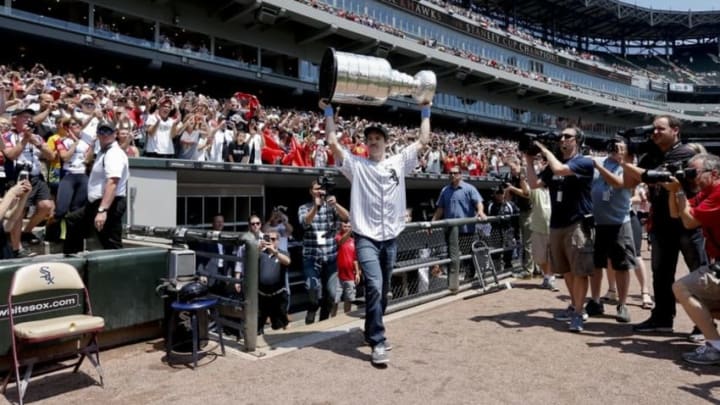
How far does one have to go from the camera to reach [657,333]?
5.18 m

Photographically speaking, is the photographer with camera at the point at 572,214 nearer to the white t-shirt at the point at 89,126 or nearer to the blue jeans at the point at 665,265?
the blue jeans at the point at 665,265

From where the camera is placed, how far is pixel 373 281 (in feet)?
14.7

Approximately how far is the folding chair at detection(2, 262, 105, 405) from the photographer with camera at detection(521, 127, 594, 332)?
14.1ft

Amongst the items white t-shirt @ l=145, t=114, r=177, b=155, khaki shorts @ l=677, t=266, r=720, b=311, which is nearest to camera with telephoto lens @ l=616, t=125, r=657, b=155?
khaki shorts @ l=677, t=266, r=720, b=311

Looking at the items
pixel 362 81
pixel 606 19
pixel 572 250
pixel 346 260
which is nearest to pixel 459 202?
pixel 346 260

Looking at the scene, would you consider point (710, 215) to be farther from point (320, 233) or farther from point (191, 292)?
point (320, 233)

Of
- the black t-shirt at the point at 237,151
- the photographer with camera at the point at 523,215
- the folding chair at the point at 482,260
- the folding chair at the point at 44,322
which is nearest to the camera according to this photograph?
the folding chair at the point at 44,322

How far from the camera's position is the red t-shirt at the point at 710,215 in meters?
4.12

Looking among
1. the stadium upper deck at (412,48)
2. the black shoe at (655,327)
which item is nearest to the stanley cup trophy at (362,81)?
the black shoe at (655,327)

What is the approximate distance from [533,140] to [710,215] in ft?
5.68

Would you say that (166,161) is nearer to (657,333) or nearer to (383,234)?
(383,234)

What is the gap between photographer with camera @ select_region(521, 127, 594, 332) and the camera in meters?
5.31

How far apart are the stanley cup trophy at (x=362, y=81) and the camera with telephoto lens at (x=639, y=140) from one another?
2.04 m

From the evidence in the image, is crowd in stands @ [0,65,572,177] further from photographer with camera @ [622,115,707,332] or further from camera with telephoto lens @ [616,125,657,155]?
photographer with camera @ [622,115,707,332]
